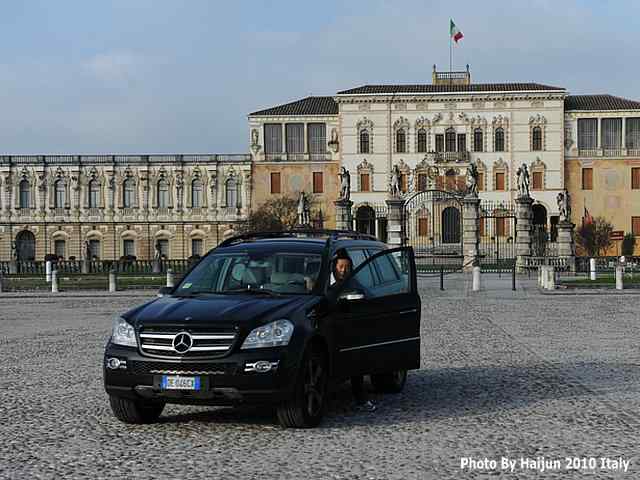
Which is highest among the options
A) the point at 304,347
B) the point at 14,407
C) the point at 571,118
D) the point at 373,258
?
the point at 571,118

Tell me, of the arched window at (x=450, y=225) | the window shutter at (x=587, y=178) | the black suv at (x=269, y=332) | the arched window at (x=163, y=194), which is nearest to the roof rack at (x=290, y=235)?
the black suv at (x=269, y=332)

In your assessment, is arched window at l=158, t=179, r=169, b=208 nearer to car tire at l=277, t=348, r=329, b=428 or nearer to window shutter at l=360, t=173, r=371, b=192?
window shutter at l=360, t=173, r=371, b=192

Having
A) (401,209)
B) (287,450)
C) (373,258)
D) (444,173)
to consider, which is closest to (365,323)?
(373,258)

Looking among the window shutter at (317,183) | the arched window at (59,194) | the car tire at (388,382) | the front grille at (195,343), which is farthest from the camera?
the arched window at (59,194)

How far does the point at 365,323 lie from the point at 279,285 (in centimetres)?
94

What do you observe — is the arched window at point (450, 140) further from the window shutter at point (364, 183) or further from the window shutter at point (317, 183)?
the window shutter at point (317, 183)

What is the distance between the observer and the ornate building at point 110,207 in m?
83.7

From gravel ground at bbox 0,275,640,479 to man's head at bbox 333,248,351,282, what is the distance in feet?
4.23

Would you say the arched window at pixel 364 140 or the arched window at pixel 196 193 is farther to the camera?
the arched window at pixel 196 193

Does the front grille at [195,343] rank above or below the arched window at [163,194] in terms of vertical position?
below

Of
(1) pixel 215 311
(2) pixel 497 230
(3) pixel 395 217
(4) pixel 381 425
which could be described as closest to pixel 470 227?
(3) pixel 395 217

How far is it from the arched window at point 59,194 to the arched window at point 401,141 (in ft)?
91.6

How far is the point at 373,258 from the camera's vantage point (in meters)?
10.4

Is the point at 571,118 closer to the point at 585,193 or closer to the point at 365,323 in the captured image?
the point at 585,193
